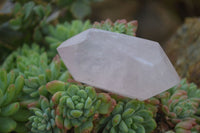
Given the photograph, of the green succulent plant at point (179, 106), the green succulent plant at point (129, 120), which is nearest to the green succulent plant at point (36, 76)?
the green succulent plant at point (129, 120)

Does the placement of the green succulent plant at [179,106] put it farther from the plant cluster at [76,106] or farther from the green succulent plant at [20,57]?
the green succulent plant at [20,57]

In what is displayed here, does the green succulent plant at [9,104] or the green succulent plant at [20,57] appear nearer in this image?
the green succulent plant at [9,104]

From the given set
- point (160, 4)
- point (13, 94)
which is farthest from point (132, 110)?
point (160, 4)

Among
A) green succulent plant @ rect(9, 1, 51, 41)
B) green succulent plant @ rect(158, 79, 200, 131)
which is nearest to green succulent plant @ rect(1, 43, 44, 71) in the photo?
green succulent plant @ rect(9, 1, 51, 41)

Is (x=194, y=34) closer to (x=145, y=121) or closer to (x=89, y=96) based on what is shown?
(x=145, y=121)

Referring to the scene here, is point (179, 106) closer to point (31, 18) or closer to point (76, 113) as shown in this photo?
point (76, 113)
